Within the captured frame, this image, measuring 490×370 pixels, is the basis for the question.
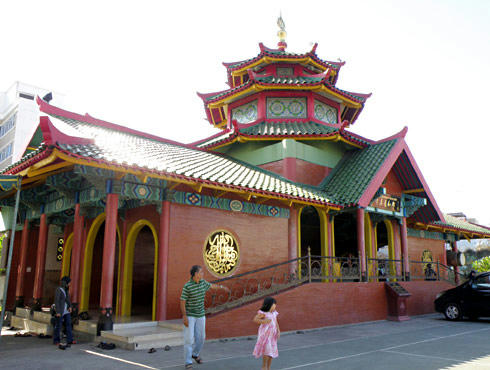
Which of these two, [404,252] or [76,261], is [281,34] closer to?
[404,252]

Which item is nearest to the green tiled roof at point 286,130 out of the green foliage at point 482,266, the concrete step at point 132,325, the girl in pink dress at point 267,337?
the concrete step at point 132,325

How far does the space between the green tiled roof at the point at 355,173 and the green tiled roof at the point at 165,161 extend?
677mm

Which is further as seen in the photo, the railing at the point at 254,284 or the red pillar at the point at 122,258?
the red pillar at the point at 122,258

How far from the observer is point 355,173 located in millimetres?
14461

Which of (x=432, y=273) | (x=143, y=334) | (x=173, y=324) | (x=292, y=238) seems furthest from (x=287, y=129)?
(x=143, y=334)

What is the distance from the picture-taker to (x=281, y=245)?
12672mm

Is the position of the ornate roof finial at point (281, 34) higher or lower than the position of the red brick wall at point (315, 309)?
higher

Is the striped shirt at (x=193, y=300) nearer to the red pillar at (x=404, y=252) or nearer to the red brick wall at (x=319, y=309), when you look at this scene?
the red brick wall at (x=319, y=309)

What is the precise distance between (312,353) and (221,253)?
4116mm

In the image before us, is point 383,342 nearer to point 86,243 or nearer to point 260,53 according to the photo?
point 86,243

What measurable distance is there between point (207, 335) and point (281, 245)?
4.41 meters

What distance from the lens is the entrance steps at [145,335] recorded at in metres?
7.94

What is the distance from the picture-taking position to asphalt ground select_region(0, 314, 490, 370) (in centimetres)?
667

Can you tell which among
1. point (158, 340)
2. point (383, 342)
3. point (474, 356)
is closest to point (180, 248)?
point (158, 340)
